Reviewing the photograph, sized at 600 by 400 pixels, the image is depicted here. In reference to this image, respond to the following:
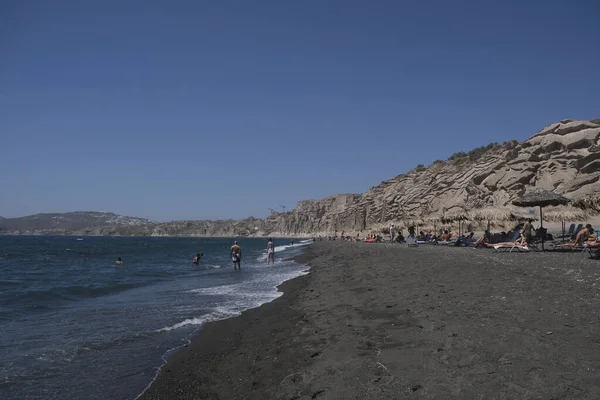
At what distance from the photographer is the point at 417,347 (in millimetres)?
4750

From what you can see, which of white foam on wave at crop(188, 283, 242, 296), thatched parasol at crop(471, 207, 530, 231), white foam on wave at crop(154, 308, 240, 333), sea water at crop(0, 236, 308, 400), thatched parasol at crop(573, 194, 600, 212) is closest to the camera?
sea water at crop(0, 236, 308, 400)

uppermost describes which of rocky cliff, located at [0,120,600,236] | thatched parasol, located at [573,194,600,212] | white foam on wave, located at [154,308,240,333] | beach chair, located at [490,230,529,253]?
rocky cliff, located at [0,120,600,236]

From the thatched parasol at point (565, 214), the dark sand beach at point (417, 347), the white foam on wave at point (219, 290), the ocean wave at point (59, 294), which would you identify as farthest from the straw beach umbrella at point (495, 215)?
the ocean wave at point (59, 294)

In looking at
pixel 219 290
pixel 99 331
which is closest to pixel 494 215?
pixel 219 290

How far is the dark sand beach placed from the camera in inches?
145

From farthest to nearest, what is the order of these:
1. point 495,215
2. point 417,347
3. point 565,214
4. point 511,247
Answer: point 495,215 → point 565,214 → point 511,247 → point 417,347

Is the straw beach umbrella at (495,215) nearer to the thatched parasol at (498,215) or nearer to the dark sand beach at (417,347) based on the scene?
the thatched parasol at (498,215)

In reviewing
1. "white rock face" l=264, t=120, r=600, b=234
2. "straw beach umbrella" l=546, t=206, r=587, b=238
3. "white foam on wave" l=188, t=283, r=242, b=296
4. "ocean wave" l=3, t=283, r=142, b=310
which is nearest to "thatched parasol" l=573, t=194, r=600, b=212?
"straw beach umbrella" l=546, t=206, r=587, b=238

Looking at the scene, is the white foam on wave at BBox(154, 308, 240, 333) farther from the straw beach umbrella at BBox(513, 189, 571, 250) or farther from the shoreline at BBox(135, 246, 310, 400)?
the straw beach umbrella at BBox(513, 189, 571, 250)

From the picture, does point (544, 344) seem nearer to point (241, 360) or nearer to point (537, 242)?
point (241, 360)

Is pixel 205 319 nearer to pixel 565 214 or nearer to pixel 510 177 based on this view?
pixel 565 214

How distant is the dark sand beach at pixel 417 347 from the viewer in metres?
3.67

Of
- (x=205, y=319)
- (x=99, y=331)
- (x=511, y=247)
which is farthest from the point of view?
(x=511, y=247)

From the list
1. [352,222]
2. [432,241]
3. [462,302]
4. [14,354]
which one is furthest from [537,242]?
[352,222]
